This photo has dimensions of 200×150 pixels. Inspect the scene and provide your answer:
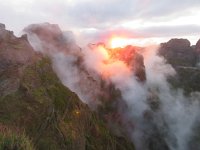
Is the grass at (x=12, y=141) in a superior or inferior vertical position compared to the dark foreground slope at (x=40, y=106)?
superior

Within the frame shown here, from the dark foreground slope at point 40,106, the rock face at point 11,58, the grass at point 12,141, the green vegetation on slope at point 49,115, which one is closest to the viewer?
the grass at point 12,141

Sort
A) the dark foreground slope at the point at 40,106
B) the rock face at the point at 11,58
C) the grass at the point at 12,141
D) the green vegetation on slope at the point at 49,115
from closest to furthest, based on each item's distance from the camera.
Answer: the grass at the point at 12,141 → the green vegetation on slope at the point at 49,115 → the dark foreground slope at the point at 40,106 → the rock face at the point at 11,58

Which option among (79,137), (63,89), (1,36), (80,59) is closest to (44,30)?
(80,59)

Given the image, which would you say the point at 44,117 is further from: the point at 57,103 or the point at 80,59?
the point at 80,59

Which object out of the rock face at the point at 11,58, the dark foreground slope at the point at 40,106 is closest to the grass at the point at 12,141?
the dark foreground slope at the point at 40,106

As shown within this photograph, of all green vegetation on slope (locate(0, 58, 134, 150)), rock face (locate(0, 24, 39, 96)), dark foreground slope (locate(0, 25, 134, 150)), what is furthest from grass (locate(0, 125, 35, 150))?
rock face (locate(0, 24, 39, 96))

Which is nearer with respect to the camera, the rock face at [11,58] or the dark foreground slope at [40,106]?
the dark foreground slope at [40,106]

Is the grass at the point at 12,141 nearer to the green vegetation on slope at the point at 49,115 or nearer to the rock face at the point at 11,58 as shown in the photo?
the green vegetation on slope at the point at 49,115

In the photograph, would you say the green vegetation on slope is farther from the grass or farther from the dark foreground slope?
the grass
